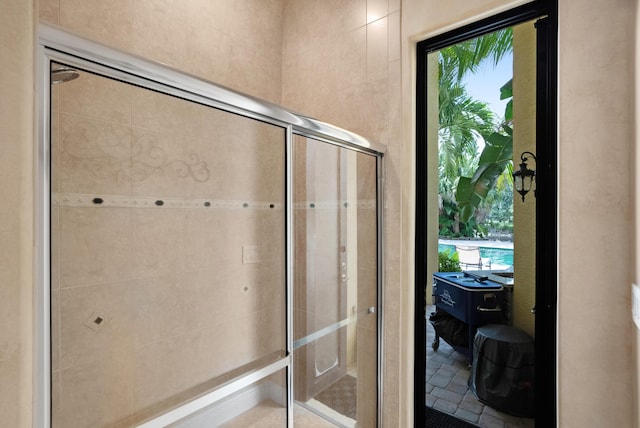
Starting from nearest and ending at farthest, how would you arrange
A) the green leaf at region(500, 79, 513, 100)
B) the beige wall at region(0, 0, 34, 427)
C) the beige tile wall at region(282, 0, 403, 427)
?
the beige wall at region(0, 0, 34, 427) → the green leaf at region(500, 79, 513, 100) → the beige tile wall at region(282, 0, 403, 427)

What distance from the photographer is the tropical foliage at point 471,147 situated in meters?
1.44

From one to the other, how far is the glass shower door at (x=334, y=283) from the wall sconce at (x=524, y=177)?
625 mm

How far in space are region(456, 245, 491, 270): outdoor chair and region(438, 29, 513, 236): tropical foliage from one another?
74 mm

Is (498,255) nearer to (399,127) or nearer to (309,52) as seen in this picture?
(399,127)

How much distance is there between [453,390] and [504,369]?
27cm

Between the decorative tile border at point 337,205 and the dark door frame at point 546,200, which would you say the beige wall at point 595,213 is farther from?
the decorative tile border at point 337,205

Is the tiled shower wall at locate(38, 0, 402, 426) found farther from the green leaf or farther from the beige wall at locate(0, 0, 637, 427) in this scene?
the green leaf

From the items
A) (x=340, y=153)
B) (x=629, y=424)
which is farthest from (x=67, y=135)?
(x=629, y=424)

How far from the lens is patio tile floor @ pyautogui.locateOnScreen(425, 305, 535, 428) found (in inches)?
57.3

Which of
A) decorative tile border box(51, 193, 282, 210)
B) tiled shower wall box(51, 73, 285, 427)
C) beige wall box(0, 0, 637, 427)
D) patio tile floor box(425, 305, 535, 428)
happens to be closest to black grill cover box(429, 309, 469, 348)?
patio tile floor box(425, 305, 535, 428)

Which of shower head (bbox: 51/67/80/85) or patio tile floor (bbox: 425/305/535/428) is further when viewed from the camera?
patio tile floor (bbox: 425/305/535/428)

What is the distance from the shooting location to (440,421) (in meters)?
1.59

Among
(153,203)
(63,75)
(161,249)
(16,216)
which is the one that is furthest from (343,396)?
(63,75)

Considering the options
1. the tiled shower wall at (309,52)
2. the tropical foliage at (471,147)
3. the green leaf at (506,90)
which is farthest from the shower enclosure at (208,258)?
the green leaf at (506,90)
